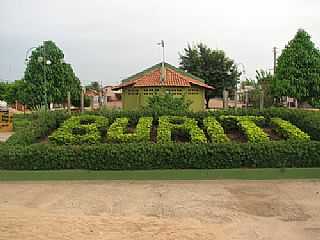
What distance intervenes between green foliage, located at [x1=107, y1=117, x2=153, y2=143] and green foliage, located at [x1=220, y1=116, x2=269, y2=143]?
2.15 metres

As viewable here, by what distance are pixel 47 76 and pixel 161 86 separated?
954 centimetres

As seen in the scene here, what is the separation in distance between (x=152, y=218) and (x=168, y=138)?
12.6 feet

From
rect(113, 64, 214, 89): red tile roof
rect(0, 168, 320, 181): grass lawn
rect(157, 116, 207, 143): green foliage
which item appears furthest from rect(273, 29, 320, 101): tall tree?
rect(0, 168, 320, 181): grass lawn

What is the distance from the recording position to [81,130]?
10570 mm

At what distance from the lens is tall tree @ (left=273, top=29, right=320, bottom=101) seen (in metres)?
27.8

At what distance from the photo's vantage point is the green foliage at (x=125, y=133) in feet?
31.9

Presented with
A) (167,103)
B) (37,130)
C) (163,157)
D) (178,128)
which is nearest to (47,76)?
(167,103)

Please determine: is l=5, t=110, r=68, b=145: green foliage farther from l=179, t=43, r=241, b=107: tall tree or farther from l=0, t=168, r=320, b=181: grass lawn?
l=179, t=43, r=241, b=107: tall tree

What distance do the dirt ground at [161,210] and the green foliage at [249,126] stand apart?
1.39 meters

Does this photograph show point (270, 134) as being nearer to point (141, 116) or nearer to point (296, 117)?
point (296, 117)

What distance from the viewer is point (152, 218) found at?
6.01 metres

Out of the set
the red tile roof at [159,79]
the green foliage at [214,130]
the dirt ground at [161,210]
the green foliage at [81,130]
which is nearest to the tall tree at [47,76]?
the red tile roof at [159,79]

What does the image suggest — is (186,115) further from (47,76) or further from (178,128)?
(47,76)

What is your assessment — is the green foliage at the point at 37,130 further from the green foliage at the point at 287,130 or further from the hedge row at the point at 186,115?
the green foliage at the point at 287,130
